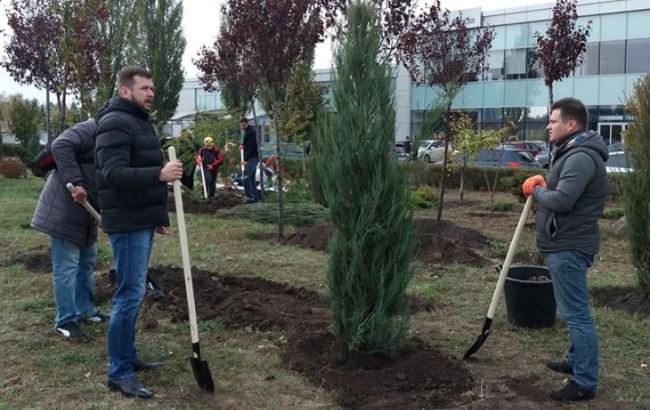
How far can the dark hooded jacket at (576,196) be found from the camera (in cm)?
404

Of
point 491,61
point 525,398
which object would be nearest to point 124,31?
point 525,398

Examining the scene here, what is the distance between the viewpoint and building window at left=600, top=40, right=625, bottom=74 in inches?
1439

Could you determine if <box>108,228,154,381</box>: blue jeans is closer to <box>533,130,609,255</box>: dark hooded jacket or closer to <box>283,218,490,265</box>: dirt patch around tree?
<box>533,130,609,255</box>: dark hooded jacket

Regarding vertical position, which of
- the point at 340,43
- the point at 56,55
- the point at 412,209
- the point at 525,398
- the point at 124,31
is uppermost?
the point at 124,31

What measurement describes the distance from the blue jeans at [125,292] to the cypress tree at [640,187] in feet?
14.5

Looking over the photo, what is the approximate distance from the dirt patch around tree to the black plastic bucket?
6.80 feet

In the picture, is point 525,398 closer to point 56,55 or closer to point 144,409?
point 144,409

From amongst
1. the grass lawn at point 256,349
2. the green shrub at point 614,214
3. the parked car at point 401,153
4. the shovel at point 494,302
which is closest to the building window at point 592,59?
the green shrub at point 614,214

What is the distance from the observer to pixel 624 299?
21.7 ft

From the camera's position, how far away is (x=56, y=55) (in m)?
16.3

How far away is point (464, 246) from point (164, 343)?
5.37m

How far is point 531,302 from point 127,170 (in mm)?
3460

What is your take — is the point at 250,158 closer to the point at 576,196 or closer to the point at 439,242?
the point at 439,242

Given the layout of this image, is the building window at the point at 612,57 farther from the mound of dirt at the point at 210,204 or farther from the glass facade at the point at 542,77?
the mound of dirt at the point at 210,204
